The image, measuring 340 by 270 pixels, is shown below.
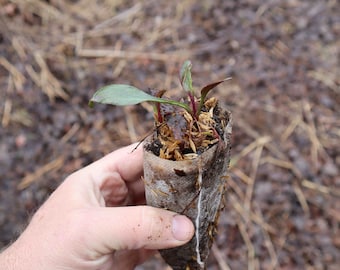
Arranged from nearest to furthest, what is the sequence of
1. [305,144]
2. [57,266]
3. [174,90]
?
[57,266] < [305,144] < [174,90]

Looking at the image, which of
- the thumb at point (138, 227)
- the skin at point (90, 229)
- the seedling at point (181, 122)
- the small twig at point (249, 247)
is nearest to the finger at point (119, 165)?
the skin at point (90, 229)

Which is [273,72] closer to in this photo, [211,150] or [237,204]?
[237,204]

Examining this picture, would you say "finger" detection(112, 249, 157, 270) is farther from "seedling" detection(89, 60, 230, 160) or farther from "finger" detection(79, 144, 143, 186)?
"seedling" detection(89, 60, 230, 160)

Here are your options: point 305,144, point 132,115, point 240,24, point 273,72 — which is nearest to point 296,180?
point 305,144

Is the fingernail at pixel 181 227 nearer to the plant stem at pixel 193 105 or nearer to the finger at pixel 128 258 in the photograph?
the plant stem at pixel 193 105

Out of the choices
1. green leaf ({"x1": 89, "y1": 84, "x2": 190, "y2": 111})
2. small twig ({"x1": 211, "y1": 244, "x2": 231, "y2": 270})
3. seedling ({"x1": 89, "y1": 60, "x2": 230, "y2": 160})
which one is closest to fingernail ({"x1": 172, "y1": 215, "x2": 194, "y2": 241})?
seedling ({"x1": 89, "y1": 60, "x2": 230, "y2": 160})

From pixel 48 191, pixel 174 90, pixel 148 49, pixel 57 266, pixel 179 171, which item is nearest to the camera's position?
pixel 179 171
